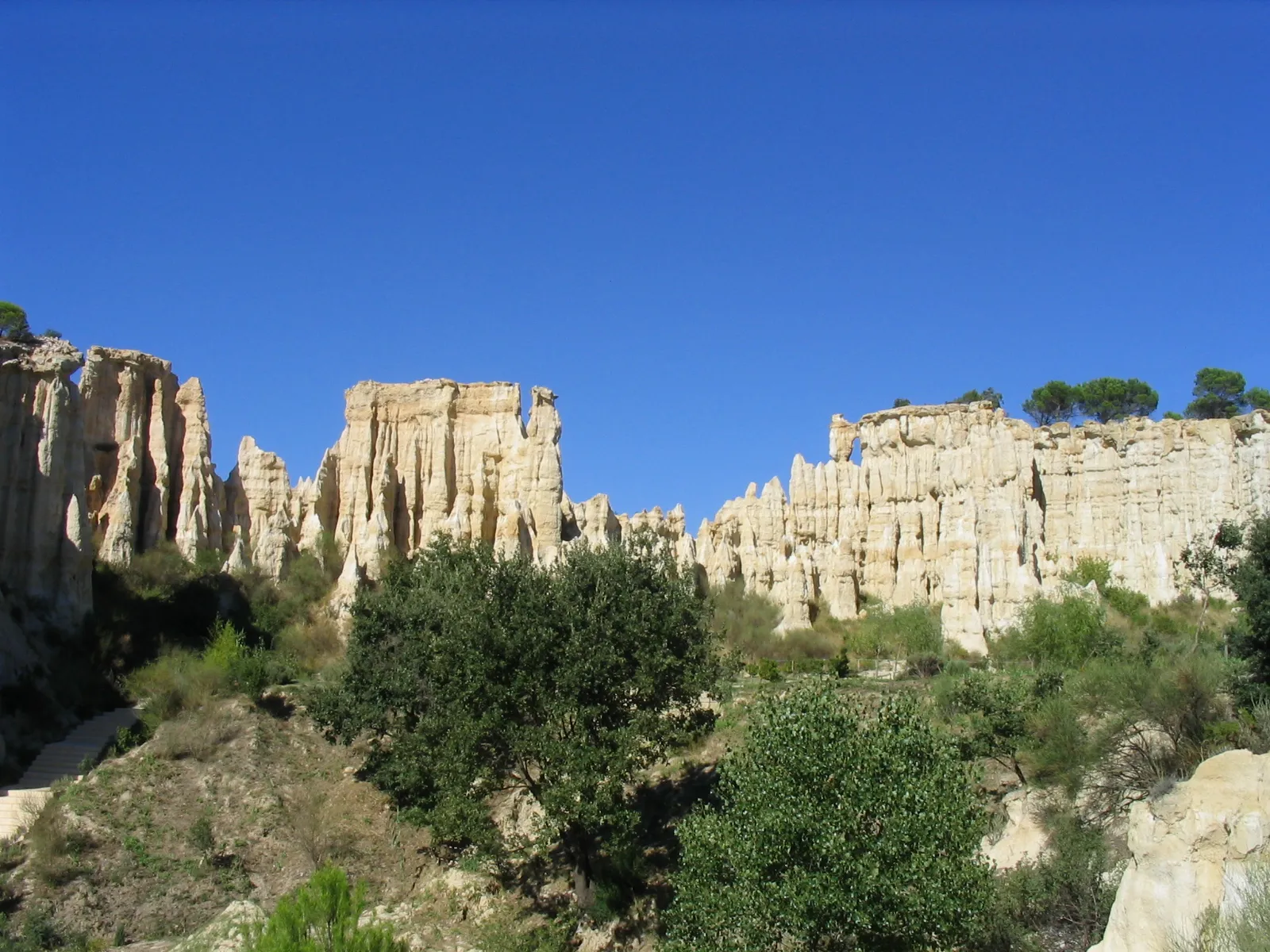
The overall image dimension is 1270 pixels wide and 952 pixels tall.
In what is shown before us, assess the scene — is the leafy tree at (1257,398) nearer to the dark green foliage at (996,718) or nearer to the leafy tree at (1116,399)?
the leafy tree at (1116,399)

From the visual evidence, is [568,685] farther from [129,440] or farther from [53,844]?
[129,440]

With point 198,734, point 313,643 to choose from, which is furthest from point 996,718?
point 313,643

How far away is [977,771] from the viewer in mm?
25062

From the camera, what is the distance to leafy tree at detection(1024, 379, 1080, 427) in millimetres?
87875

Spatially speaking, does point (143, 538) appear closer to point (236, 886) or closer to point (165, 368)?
point (165, 368)

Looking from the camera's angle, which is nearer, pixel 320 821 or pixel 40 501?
pixel 320 821

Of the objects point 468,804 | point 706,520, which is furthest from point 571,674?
point 706,520

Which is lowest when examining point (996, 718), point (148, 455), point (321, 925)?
point (321, 925)

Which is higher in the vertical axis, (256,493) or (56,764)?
(256,493)

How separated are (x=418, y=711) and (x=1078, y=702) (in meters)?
15.6

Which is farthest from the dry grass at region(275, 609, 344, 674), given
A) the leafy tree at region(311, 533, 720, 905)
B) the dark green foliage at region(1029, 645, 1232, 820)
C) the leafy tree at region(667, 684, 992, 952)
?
Answer: the leafy tree at region(667, 684, 992, 952)

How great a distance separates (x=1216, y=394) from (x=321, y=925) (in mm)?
81624

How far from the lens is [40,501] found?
4025 cm

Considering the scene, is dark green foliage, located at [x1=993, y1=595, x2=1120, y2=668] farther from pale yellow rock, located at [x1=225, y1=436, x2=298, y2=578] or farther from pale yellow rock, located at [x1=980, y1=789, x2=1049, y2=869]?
pale yellow rock, located at [x1=225, y1=436, x2=298, y2=578]
